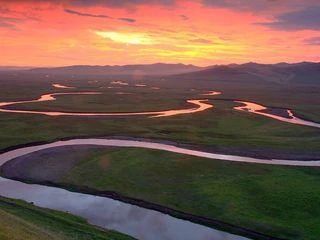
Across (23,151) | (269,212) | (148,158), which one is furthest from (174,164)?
(23,151)

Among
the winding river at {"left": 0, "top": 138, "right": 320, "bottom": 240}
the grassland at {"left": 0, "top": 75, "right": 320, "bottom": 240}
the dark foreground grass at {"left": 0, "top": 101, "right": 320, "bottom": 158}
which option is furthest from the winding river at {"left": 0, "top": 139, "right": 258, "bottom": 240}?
the dark foreground grass at {"left": 0, "top": 101, "right": 320, "bottom": 158}

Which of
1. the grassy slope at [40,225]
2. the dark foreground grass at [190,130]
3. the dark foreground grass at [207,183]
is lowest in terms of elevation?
the dark foreground grass at [190,130]

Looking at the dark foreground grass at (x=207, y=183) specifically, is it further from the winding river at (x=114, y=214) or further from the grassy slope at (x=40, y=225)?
the grassy slope at (x=40, y=225)

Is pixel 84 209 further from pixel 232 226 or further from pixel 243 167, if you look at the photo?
pixel 243 167

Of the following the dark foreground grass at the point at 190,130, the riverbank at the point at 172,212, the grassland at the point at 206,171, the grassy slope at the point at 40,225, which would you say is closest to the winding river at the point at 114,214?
the riverbank at the point at 172,212

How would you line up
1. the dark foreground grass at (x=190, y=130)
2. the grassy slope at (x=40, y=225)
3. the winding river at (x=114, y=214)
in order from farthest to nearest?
the dark foreground grass at (x=190, y=130) < the winding river at (x=114, y=214) < the grassy slope at (x=40, y=225)

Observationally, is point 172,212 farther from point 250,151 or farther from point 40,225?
point 250,151
